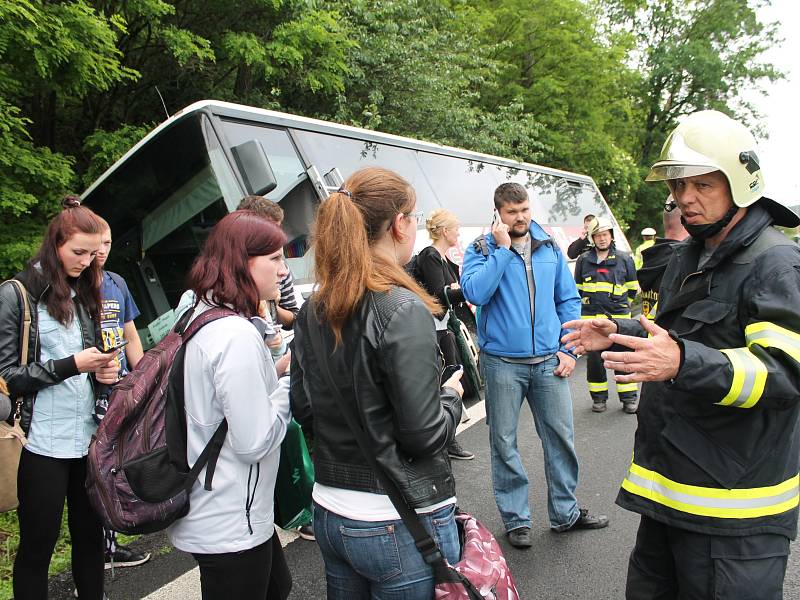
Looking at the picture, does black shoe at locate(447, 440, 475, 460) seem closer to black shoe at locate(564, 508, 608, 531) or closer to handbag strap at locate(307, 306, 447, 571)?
black shoe at locate(564, 508, 608, 531)

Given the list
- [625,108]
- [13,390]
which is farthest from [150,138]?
[625,108]

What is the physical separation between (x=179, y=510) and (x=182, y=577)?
1.41 m

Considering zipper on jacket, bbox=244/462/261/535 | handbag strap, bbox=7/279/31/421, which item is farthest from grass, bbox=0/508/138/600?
zipper on jacket, bbox=244/462/261/535

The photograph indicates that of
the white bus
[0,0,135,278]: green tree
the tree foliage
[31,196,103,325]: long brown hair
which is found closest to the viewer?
[31,196,103,325]: long brown hair

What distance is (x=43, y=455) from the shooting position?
240 centimetres

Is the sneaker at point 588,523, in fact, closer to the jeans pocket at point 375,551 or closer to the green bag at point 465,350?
the green bag at point 465,350

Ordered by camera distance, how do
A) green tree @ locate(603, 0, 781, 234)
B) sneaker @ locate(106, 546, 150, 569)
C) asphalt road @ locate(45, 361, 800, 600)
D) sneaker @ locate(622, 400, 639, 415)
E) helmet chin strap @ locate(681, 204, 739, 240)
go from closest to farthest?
helmet chin strap @ locate(681, 204, 739, 240) < asphalt road @ locate(45, 361, 800, 600) < sneaker @ locate(106, 546, 150, 569) < sneaker @ locate(622, 400, 639, 415) < green tree @ locate(603, 0, 781, 234)

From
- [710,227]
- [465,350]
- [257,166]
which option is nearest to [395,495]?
[710,227]

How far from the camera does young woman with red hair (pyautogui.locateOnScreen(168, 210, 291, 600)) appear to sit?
1731 millimetres

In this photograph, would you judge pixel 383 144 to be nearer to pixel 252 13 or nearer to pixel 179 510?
pixel 252 13

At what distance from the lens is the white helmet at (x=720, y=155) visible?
1778mm

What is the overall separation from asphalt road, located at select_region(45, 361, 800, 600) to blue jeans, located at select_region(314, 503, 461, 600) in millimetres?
1385

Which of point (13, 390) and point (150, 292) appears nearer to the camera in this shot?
point (13, 390)

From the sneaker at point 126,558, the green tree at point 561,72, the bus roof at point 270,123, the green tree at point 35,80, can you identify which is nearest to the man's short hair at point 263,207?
the bus roof at point 270,123
